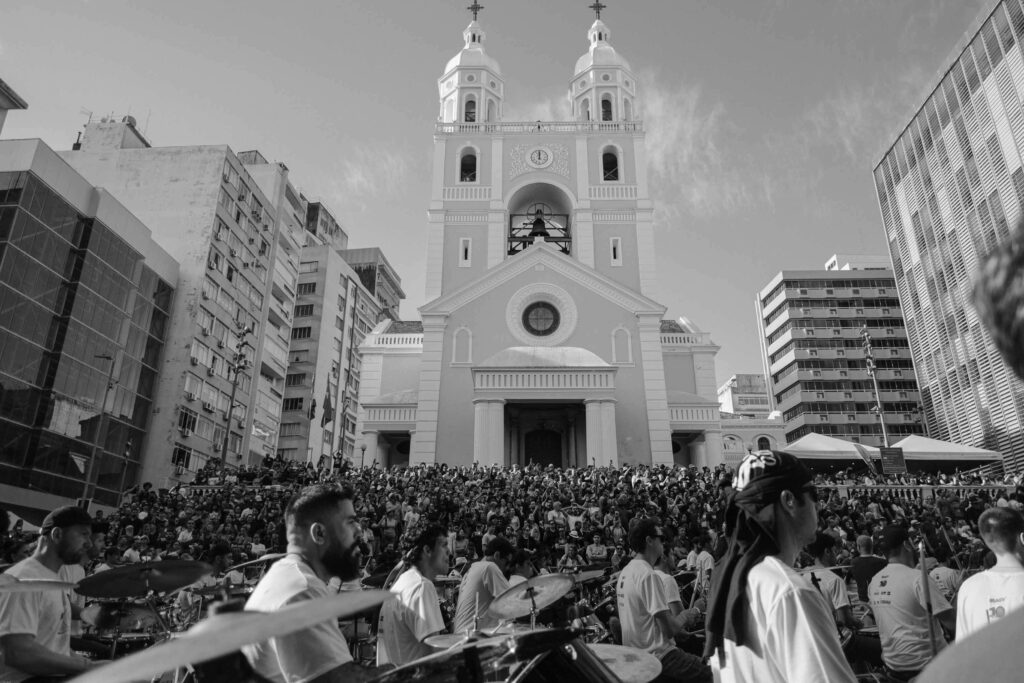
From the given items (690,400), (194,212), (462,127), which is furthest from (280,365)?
(690,400)

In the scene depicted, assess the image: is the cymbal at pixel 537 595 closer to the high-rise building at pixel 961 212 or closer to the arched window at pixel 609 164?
the high-rise building at pixel 961 212

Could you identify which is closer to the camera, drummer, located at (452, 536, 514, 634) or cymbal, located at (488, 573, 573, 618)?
cymbal, located at (488, 573, 573, 618)

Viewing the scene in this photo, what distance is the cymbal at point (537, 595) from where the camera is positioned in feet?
14.3

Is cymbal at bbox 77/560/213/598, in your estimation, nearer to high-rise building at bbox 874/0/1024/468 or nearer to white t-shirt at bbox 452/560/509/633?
white t-shirt at bbox 452/560/509/633

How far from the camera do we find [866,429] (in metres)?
58.4

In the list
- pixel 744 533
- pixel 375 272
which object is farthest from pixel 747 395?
pixel 744 533

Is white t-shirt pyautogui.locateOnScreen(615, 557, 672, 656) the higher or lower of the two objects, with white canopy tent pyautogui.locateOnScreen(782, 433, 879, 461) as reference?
lower

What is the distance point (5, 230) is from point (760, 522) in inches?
1211

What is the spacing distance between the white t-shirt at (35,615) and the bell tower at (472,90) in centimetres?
3558

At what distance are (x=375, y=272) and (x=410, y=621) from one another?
7426 cm

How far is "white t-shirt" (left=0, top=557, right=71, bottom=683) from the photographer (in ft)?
12.4

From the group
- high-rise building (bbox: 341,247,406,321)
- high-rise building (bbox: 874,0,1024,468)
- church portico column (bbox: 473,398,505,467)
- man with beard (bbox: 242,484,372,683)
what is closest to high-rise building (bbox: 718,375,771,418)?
high-rise building (bbox: 874,0,1024,468)

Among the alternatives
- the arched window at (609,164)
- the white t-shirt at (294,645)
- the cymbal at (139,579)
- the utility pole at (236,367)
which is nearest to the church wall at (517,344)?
the utility pole at (236,367)

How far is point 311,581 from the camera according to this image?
8.75 ft
